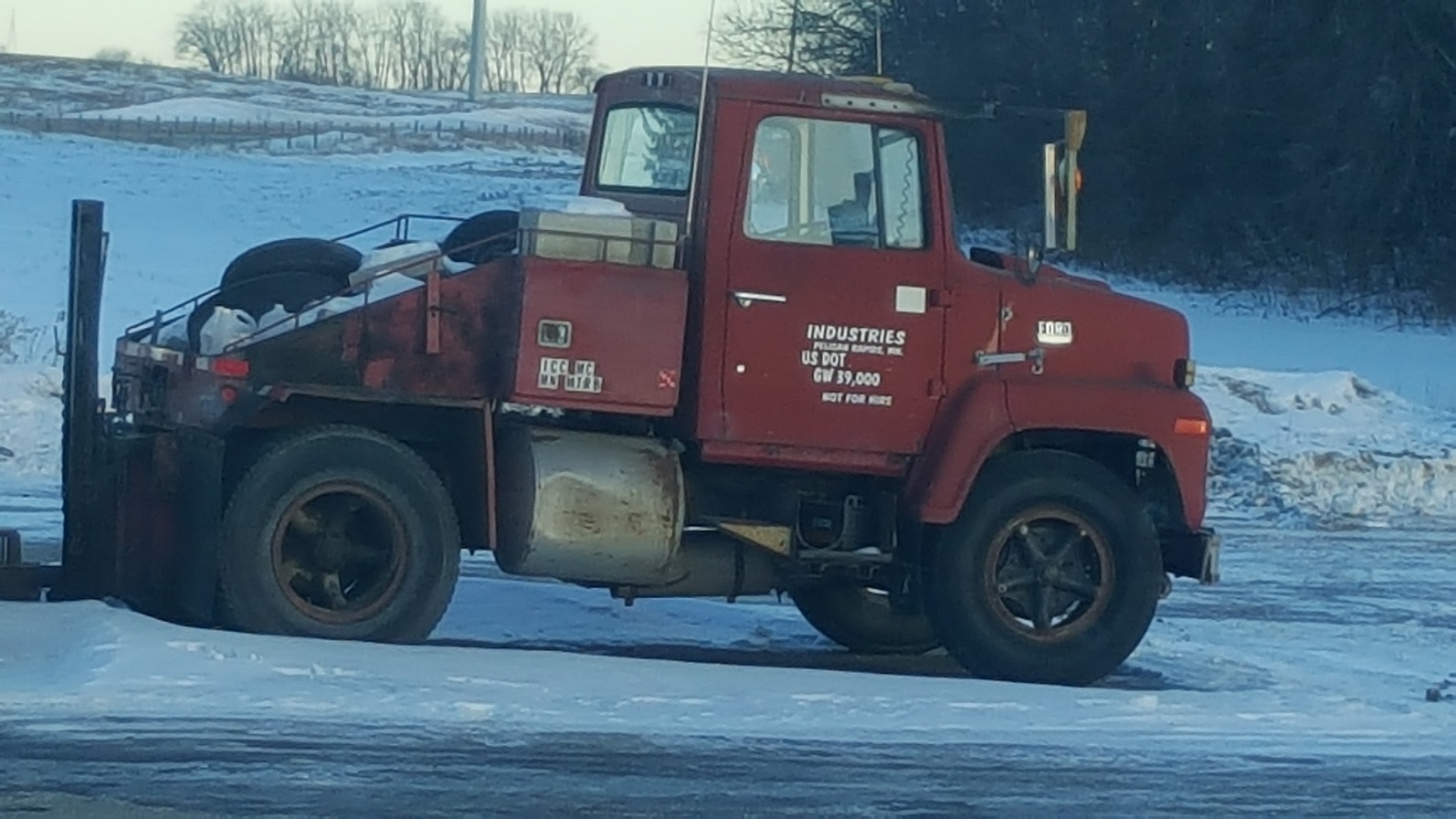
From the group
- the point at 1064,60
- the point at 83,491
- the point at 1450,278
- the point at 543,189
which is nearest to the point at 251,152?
the point at 543,189

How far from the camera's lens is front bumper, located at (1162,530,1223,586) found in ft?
33.9

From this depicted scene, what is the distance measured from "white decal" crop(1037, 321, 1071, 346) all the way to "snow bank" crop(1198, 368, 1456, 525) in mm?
7557

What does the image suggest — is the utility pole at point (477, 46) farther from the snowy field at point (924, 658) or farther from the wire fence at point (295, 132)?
the snowy field at point (924, 658)

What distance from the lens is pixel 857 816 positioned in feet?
23.3

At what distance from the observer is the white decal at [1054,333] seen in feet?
32.9

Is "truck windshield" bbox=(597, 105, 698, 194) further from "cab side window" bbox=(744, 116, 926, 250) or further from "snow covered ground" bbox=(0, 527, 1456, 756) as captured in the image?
"snow covered ground" bbox=(0, 527, 1456, 756)

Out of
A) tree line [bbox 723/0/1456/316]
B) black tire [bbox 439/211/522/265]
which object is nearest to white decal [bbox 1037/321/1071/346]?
black tire [bbox 439/211/522/265]

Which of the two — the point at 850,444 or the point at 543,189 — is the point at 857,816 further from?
the point at 543,189

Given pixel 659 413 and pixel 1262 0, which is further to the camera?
pixel 1262 0

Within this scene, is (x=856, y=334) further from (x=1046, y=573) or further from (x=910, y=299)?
(x=1046, y=573)

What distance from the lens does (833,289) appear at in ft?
32.0

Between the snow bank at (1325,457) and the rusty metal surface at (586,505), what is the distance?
8669mm

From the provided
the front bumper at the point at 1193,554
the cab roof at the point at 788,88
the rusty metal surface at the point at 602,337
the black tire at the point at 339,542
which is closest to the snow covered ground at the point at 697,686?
the black tire at the point at 339,542

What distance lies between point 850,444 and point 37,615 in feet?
11.5
